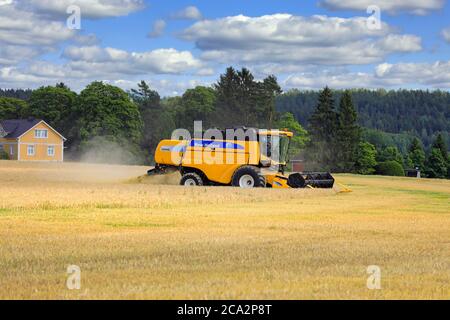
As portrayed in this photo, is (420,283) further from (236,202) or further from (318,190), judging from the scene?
(318,190)

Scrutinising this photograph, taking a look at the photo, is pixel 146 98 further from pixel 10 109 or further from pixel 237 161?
pixel 237 161

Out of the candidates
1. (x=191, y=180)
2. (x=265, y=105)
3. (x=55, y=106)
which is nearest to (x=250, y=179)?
(x=191, y=180)

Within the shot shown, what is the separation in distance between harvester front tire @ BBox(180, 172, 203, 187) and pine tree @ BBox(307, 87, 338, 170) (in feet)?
232

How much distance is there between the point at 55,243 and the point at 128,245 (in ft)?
4.83

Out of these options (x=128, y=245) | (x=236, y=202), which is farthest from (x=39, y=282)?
(x=236, y=202)

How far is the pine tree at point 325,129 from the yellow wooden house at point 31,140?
114ft

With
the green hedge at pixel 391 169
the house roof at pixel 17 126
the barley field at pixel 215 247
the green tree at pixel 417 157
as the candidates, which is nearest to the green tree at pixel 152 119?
Result: the house roof at pixel 17 126

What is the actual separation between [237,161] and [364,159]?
81.4m

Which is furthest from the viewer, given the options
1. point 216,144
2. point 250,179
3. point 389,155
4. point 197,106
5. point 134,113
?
point 389,155

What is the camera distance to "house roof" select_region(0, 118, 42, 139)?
337 feet

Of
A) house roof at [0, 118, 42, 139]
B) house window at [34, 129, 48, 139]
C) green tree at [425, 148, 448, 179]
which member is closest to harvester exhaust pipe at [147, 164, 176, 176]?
house window at [34, 129, 48, 139]

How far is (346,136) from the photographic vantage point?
106562 mm

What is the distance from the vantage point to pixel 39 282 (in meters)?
10.6

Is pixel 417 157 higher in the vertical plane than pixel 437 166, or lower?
higher
